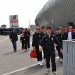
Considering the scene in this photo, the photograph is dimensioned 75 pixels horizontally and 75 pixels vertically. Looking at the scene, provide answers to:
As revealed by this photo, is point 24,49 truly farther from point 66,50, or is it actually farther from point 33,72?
point 66,50

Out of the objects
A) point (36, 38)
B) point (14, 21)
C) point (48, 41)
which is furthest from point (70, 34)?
point (14, 21)

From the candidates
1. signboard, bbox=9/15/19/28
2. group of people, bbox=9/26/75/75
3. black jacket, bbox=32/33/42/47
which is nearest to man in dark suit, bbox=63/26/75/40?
group of people, bbox=9/26/75/75

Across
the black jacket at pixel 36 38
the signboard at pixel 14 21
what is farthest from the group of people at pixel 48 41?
the signboard at pixel 14 21

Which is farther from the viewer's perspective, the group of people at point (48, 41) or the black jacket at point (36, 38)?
the black jacket at point (36, 38)

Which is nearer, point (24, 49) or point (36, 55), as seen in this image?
point (36, 55)

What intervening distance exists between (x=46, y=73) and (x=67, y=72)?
5.13 ft

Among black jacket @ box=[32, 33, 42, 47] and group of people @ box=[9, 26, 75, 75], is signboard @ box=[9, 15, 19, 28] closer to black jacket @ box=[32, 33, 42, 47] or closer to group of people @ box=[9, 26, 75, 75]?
group of people @ box=[9, 26, 75, 75]

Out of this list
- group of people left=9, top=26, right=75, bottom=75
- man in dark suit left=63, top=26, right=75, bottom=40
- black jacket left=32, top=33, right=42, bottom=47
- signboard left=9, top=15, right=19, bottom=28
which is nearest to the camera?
group of people left=9, top=26, right=75, bottom=75

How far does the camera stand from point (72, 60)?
678 centimetres

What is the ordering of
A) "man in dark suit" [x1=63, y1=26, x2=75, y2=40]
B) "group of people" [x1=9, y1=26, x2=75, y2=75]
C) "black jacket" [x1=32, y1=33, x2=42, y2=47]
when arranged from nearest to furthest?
1. "group of people" [x1=9, y1=26, x2=75, y2=75]
2. "black jacket" [x1=32, y1=33, x2=42, y2=47]
3. "man in dark suit" [x1=63, y1=26, x2=75, y2=40]

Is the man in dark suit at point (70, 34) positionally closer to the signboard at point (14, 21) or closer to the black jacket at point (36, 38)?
the black jacket at point (36, 38)

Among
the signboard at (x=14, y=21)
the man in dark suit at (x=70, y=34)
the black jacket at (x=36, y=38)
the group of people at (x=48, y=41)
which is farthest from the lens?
the signboard at (x=14, y=21)

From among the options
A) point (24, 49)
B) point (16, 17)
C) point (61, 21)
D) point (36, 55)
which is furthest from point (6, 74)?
point (16, 17)

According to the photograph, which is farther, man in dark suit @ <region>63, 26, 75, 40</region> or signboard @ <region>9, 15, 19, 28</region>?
signboard @ <region>9, 15, 19, 28</region>
